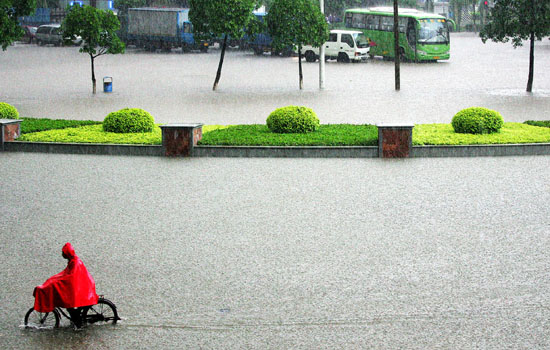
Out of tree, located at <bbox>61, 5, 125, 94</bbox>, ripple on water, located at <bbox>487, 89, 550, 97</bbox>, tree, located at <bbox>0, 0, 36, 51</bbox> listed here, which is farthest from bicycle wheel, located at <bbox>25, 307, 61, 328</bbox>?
ripple on water, located at <bbox>487, 89, 550, 97</bbox>

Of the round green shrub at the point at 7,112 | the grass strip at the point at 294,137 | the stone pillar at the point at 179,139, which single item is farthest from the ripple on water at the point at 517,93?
the round green shrub at the point at 7,112

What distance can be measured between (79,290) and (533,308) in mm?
4075

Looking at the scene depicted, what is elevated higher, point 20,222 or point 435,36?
point 435,36

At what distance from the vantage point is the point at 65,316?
24.0ft

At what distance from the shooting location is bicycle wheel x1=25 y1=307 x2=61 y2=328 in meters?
7.29

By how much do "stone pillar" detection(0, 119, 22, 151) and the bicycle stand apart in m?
10.7

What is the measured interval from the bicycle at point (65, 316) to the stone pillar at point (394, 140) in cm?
935

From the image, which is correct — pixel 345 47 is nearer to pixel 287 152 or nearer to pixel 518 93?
pixel 518 93

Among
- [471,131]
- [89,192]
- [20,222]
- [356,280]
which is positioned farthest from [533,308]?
[471,131]

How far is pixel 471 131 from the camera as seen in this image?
17.5 m

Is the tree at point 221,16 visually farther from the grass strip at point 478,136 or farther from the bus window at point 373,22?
the bus window at point 373,22

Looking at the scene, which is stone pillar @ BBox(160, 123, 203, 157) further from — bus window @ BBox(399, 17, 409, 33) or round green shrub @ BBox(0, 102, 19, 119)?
bus window @ BBox(399, 17, 409, 33)

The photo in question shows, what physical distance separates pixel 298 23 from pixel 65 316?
24.1m

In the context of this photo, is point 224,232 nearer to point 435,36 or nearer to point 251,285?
point 251,285
